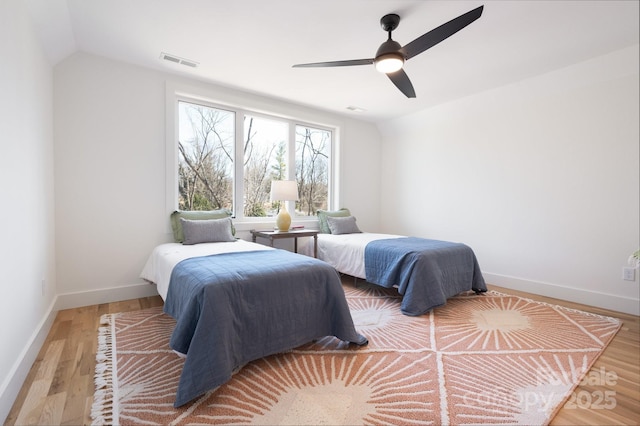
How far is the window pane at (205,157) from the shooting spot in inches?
145

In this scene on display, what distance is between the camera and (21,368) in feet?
5.61

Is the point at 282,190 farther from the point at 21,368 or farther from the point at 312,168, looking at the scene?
the point at 21,368

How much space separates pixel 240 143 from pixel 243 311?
2725 millimetres

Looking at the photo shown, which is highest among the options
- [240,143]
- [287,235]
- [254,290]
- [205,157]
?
[240,143]

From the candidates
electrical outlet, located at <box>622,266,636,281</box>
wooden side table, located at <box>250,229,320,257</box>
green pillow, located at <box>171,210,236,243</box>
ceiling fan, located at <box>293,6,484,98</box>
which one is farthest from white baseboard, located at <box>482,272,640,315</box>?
green pillow, located at <box>171,210,236,243</box>

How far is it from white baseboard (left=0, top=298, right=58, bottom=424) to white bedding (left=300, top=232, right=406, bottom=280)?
274 centimetres

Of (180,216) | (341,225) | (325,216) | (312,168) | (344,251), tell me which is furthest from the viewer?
(312,168)

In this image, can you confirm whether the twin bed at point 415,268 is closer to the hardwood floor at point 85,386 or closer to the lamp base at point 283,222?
the lamp base at point 283,222

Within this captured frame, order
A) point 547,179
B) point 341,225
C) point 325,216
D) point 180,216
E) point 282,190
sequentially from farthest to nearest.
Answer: point 325,216 → point 341,225 → point 282,190 → point 547,179 → point 180,216

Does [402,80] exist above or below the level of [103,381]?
above

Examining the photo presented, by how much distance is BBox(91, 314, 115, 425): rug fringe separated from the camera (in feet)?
4.81

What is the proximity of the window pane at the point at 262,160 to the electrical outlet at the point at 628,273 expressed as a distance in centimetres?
393

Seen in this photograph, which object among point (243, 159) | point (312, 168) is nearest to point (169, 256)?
point (243, 159)

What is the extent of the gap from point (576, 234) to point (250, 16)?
3.83m
